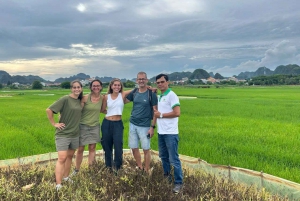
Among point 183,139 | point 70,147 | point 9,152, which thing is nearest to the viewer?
point 70,147

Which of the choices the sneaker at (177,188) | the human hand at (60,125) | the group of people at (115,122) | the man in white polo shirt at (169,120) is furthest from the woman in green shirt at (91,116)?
the sneaker at (177,188)

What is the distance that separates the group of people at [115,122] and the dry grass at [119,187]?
0.18 metres

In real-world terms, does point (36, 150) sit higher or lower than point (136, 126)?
lower

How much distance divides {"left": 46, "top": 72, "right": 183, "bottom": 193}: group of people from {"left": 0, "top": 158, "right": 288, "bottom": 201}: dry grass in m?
0.18

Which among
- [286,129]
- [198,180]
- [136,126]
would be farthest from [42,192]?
[286,129]

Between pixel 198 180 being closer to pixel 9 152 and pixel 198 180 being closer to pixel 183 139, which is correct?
pixel 183 139

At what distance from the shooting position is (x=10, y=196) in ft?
11.7

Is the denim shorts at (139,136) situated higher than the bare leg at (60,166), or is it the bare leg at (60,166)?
the denim shorts at (139,136)

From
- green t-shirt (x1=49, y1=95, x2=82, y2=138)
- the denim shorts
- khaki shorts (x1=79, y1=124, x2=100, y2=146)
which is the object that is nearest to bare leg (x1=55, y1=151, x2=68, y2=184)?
green t-shirt (x1=49, y1=95, x2=82, y2=138)

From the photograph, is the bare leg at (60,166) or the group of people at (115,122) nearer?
the group of people at (115,122)

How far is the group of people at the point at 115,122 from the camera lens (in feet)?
12.5

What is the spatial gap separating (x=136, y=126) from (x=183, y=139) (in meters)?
3.28

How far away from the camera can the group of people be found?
3816 millimetres

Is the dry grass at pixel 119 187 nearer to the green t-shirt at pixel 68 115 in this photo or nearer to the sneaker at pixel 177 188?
the sneaker at pixel 177 188
